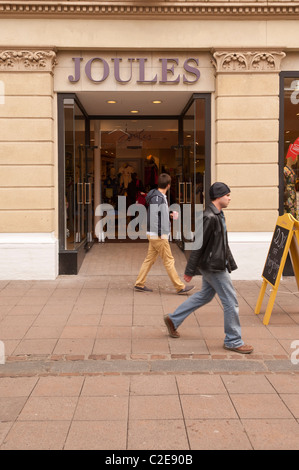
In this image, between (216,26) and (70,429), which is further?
(216,26)

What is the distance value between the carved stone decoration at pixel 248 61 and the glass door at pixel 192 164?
671 mm

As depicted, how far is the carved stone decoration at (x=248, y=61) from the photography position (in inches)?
388

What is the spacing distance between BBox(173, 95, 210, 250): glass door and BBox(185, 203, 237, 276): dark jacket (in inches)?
181

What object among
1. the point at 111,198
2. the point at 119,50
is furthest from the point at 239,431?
the point at 111,198

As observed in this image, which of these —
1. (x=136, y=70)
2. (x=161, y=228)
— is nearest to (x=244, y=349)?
(x=161, y=228)

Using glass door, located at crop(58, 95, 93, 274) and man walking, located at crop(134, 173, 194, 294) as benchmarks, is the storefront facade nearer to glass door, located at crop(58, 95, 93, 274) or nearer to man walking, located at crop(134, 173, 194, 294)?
glass door, located at crop(58, 95, 93, 274)

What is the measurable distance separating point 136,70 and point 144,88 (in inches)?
13.6

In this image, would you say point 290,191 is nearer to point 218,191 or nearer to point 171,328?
point 218,191

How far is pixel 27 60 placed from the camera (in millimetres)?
9820

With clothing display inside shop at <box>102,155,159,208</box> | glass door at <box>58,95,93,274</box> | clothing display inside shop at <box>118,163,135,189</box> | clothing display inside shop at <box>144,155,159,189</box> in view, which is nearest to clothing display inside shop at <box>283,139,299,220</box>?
glass door at <box>58,95,93,274</box>

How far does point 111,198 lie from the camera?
16.9 meters

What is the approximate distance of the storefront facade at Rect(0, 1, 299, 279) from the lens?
9820 millimetres

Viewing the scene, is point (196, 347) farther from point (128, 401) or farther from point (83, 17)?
point (83, 17)
